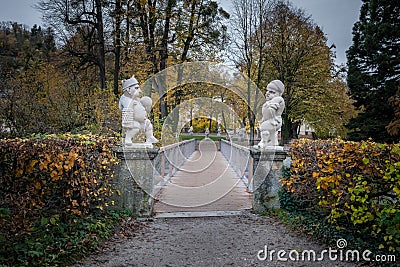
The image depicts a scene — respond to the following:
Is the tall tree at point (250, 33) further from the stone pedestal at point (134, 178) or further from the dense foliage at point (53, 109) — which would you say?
the stone pedestal at point (134, 178)

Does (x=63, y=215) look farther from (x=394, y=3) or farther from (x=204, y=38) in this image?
(x=394, y=3)

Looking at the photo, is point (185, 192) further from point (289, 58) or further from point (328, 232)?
point (289, 58)

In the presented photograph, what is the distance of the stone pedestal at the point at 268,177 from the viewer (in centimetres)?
615

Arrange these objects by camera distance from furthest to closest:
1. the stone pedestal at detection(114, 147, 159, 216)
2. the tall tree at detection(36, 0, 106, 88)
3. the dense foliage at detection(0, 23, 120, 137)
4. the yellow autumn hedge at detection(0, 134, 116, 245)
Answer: the tall tree at detection(36, 0, 106, 88)
the dense foliage at detection(0, 23, 120, 137)
the stone pedestal at detection(114, 147, 159, 216)
the yellow autumn hedge at detection(0, 134, 116, 245)

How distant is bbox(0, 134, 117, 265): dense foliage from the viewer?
348 cm

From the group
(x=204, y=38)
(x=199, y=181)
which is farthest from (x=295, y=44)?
(x=199, y=181)

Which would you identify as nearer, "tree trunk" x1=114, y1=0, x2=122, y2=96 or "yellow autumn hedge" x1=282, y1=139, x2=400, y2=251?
"yellow autumn hedge" x1=282, y1=139, x2=400, y2=251

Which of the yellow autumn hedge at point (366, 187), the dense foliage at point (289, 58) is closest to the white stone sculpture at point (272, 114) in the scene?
the yellow autumn hedge at point (366, 187)

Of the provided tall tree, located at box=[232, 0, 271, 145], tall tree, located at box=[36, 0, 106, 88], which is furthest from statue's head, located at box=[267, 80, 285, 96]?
tall tree, located at box=[232, 0, 271, 145]

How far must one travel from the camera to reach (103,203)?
220 inches

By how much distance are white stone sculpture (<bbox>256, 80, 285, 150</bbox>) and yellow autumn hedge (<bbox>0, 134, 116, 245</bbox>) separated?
134 inches

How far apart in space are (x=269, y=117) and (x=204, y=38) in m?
10.4

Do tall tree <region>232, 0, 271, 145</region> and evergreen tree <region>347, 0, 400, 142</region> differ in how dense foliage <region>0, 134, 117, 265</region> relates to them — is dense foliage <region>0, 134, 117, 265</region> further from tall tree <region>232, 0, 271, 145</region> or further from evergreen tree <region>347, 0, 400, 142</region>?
tall tree <region>232, 0, 271, 145</region>

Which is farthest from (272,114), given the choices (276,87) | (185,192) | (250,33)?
(250,33)
